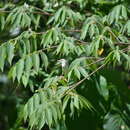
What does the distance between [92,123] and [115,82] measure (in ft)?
1.28

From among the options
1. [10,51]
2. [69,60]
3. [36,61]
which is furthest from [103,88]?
[10,51]

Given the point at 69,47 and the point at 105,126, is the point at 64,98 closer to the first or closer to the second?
the point at 69,47

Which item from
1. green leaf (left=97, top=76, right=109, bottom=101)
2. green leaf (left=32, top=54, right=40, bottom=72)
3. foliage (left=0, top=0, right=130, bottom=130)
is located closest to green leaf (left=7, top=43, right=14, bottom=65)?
foliage (left=0, top=0, right=130, bottom=130)

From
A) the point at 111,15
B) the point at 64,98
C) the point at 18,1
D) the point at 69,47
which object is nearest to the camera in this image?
the point at 64,98

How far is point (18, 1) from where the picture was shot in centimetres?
371

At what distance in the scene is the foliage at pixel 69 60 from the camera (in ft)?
7.29

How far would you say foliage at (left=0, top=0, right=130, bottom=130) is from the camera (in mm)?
2223

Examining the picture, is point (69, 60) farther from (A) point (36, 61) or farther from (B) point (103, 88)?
(A) point (36, 61)

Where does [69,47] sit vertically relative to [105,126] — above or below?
above

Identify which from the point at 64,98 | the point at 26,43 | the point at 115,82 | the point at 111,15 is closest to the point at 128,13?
the point at 111,15

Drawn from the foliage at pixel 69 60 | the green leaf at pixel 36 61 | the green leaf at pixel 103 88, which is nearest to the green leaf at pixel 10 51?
the foliage at pixel 69 60

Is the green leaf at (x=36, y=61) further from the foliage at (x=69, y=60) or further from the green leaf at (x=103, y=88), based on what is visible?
the green leaf at (x=103, y=88)

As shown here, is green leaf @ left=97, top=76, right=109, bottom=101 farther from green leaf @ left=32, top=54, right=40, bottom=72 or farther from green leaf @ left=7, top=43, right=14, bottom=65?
green leaf @ left=7, top=43, right=14, bottom=65

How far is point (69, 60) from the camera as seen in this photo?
9.42 ft
